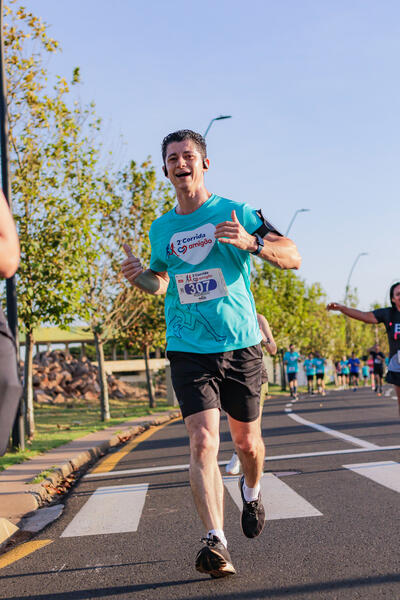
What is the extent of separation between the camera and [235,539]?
4824mm

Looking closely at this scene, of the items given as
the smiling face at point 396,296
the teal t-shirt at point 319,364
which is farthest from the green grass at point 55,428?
the teal t-shirt at point 319,364

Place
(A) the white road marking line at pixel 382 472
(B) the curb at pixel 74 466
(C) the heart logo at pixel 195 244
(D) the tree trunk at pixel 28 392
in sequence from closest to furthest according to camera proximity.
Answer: (C) the heart logo at pixel 195 244
(A) the white road marking line at pixel 382 472
(B) the curb at pixel 74 466
(D) the tree trunk at pixel 28 392

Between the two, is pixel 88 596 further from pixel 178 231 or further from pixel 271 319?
pixel 271 319

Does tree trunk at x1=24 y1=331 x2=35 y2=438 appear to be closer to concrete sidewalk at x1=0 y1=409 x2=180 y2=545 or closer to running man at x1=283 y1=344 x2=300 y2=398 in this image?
concrete sidewalk at x1=0 y1=409 x2=180 y2=545

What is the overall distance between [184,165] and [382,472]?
4.40m

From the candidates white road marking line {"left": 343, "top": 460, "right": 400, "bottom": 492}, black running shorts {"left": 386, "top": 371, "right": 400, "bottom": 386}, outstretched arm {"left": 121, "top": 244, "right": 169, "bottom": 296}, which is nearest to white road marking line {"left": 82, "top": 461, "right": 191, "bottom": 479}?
white road marking line {"left": 343, "top": 460, "right": 400, "bottom": 492}

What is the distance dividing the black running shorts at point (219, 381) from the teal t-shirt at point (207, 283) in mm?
50

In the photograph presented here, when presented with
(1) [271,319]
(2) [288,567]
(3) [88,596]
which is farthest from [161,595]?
(1) [271,319]

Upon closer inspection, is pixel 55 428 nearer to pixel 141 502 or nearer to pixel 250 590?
pixel 141 502

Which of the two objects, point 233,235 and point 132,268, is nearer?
point 233,235

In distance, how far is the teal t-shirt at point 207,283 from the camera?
4141 millimetres

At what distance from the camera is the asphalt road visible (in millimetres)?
3686

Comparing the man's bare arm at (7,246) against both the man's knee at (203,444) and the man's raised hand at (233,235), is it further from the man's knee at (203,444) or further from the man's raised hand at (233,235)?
the man's knee at (203,444)

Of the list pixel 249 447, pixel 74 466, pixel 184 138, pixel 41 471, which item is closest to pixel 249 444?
pixel 249 447
